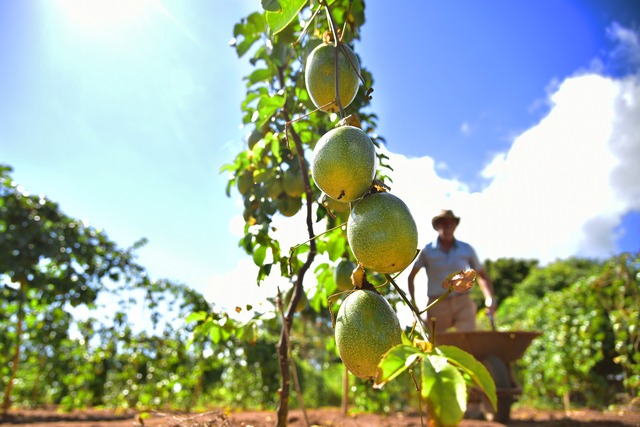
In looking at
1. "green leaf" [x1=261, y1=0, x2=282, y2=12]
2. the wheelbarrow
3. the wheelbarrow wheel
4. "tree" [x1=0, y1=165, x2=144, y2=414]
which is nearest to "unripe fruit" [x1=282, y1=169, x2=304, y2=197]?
"green leaf" [x1=261, y1=0, x2=282, y2=12]

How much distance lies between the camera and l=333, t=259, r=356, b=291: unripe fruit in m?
2.03

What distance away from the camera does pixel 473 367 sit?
71 cm

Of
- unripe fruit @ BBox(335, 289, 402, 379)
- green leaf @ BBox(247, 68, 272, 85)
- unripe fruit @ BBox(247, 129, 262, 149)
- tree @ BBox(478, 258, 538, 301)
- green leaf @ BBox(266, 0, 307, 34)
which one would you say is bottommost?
unripe fruit @ BBox(335, 289, 402, 379)

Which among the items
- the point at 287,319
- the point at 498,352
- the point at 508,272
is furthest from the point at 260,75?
the point at 508,272

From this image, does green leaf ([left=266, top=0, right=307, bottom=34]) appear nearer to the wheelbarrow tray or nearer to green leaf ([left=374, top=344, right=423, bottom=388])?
green leaf ([left=374, top=344, right=423, bottom=388])

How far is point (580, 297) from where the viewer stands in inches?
246

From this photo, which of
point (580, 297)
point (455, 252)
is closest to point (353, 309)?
point (455, 252)

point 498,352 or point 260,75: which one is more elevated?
point 260,75

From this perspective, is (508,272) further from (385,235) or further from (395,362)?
(395,362)

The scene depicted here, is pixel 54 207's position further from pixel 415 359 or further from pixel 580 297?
pixel 580 297

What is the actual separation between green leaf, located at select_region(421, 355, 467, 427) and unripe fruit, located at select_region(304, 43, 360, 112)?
2.83ft

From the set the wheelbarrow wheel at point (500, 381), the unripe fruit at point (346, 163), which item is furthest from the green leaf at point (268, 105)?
the wheelbarrow wheel at point (500, 381)

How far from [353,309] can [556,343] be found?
6.69m

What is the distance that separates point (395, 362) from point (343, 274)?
1.35 m
